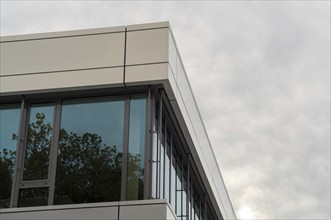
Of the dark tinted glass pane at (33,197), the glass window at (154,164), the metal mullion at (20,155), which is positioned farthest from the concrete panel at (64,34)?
the dark tinted glass pane at (33,197)

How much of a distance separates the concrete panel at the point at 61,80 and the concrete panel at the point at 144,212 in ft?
8.28

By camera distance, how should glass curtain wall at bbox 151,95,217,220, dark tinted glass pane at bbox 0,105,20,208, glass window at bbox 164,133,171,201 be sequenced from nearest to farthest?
dark tinted glass pane at bbox 0,105,20,208, glass curtain wall at bbox 151,95,217,220, glass window at bbox 164,133,171,201

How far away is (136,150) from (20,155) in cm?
235

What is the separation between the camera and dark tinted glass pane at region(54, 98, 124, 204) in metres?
12.9

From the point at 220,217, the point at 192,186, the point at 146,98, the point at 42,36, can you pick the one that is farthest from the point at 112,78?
the point at 220,217

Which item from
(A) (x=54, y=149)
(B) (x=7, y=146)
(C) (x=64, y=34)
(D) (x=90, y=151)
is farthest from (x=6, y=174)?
(C) (x=64, y=34)

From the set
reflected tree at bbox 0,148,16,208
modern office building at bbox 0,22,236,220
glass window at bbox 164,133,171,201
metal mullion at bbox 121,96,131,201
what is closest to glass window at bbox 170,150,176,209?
glass window at bbox 164,133,171,201

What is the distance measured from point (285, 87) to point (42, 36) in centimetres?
1412

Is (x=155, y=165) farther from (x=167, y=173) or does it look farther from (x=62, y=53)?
(x=62, y=53)

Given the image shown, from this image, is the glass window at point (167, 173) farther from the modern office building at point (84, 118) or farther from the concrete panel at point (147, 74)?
the concrete panel at point (147, 74)

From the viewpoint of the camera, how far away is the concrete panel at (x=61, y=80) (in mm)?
13352

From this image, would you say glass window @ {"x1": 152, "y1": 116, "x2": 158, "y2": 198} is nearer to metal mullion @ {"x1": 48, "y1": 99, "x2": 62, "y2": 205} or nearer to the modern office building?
the modern office building

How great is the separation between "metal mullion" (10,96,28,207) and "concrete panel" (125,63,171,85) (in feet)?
7.39

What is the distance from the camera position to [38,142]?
1359 centimetres
